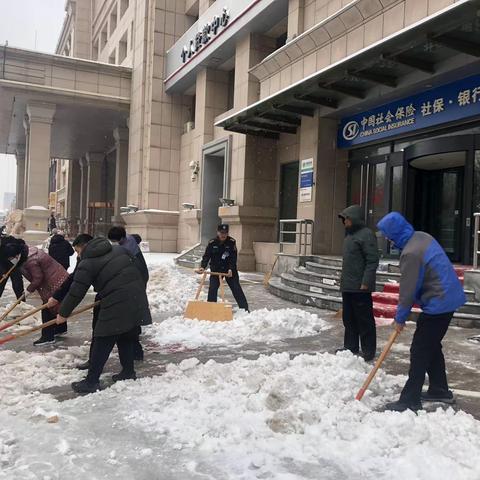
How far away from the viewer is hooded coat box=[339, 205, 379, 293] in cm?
558

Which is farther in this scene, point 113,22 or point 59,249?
point 113,22

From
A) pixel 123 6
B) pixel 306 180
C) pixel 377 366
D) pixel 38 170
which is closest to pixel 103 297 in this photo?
pixel 377 366

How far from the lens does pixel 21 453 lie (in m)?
3.27

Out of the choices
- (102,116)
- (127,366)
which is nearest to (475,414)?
(127,366)

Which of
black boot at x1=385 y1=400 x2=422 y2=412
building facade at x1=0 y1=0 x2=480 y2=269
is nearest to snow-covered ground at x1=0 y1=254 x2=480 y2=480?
black boot at x1=385 y1=400 x2=422 y2=412

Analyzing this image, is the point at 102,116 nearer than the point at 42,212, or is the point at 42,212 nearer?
the point at 42,212

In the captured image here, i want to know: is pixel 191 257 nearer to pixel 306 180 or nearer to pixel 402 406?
pixel 306 180

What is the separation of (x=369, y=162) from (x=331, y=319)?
20.5 ft

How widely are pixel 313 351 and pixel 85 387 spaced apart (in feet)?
9.35

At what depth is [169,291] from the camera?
407 inches

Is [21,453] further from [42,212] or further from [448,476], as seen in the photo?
[42,212]

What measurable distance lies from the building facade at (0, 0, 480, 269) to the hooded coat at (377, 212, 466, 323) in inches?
208

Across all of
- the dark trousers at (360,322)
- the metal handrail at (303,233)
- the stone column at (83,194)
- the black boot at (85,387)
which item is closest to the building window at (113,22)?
the stone column at (83,194)

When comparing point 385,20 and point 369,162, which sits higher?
point 385,20
